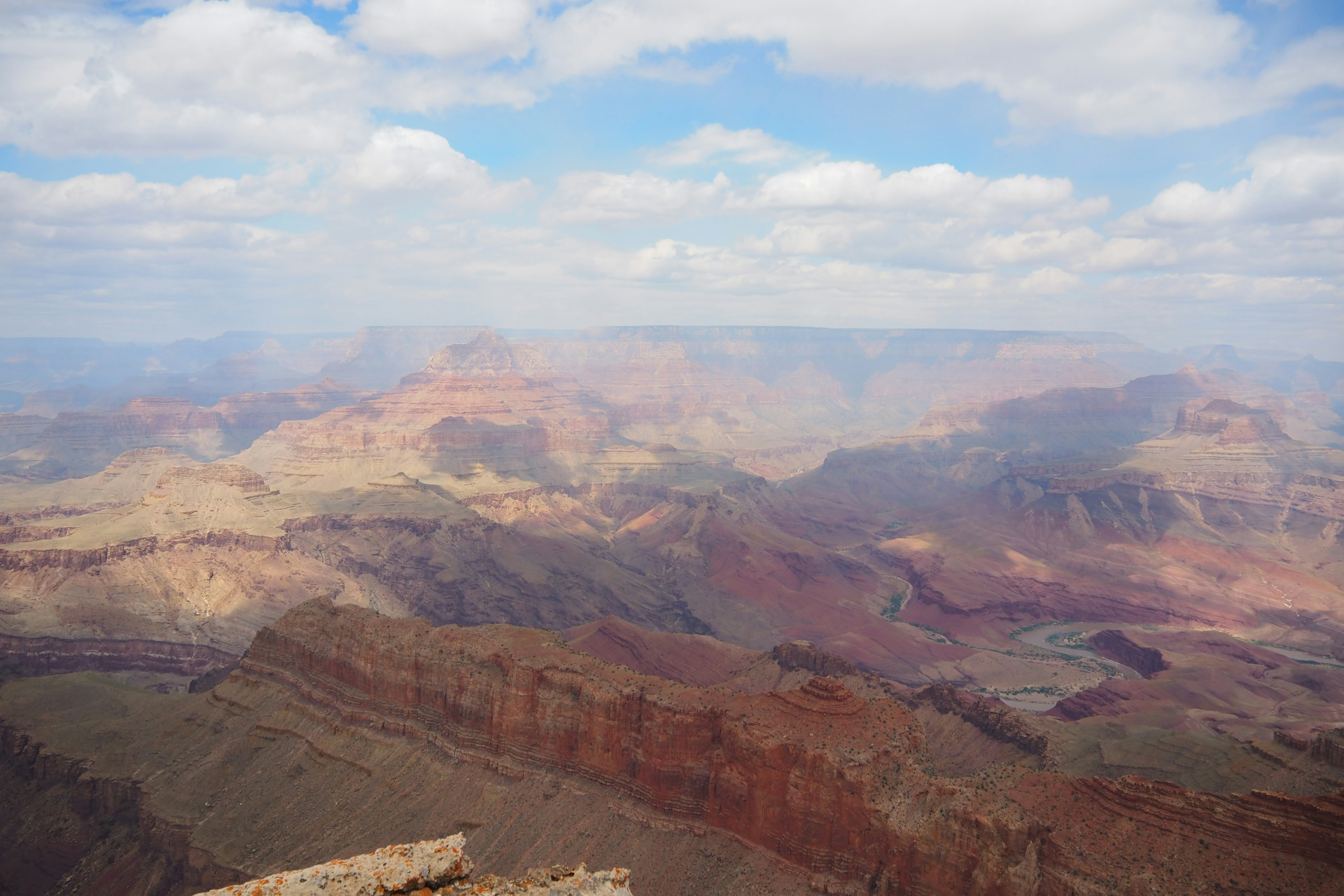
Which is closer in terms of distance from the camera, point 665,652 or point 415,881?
point 415,881

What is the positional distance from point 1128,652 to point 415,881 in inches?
4904

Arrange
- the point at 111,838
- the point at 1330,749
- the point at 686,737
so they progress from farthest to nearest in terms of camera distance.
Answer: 1. the point at 111,838
2. the point at 686,737
3. the point at 1330,749

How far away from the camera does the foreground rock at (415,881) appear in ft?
43.9

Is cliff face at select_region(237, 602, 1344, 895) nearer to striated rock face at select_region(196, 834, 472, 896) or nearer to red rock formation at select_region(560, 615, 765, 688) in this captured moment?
red rock formation at select_region(560, 615, 765, 688)

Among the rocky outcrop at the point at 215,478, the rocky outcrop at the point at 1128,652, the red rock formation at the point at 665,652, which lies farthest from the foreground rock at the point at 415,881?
the rocky outcrop at the point at 215,478

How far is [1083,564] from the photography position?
513 feet

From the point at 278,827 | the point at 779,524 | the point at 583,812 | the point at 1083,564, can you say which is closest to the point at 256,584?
the point at 278,827

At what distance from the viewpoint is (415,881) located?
14.1 metres

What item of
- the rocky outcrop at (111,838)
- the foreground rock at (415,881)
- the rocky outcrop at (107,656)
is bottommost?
the rocky outcrop at (107,656)

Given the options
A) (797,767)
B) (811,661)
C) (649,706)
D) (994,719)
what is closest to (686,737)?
(649,706)

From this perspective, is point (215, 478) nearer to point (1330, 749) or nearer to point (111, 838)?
point (111, 838)

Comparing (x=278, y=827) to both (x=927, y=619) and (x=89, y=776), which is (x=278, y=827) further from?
(x=927, y=619)

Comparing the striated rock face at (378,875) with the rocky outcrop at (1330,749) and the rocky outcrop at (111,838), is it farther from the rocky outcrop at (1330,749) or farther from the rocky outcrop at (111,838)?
the rocky outcrop at (1330,749)

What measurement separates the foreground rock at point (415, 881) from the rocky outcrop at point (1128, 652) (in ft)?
343
